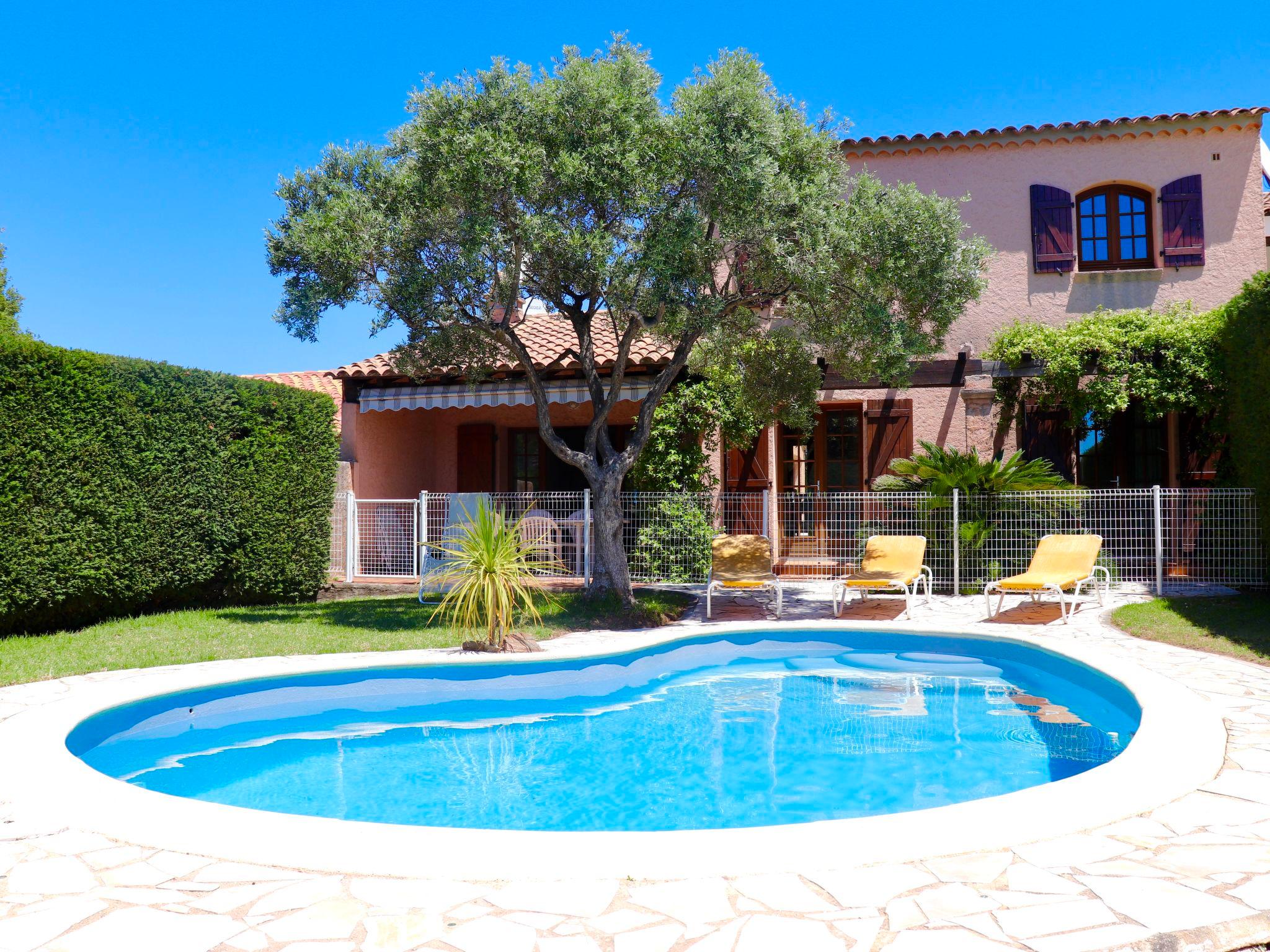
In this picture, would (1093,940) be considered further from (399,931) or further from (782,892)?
(399,931)

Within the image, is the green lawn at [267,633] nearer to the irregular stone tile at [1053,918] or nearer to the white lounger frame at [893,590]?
the white lounger frame at [893,590]

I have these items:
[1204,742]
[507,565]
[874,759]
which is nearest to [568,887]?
[874,759]

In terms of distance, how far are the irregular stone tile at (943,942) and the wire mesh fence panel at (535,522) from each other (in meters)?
10.1

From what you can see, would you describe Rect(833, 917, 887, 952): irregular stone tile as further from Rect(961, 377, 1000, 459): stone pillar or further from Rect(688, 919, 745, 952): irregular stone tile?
Rect(961, 377, 1000, 459): stone pillar

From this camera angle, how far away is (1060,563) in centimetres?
1205

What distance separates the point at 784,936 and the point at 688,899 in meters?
0.44

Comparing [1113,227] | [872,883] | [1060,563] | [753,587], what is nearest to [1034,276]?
[1113,227]

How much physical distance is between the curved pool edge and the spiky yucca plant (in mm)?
8601

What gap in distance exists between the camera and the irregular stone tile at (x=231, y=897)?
3258mm

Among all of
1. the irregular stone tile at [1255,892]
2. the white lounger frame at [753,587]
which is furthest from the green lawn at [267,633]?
the irregular stone tile at [1255,892]

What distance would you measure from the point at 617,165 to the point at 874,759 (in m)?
7.19

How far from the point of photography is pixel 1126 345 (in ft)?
50.3

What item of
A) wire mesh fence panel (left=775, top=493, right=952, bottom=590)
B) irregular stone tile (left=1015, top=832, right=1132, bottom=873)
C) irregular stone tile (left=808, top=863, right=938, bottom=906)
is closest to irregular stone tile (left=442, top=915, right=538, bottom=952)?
irregular stone tile (left=808, top=863, right=938, bottom=906)

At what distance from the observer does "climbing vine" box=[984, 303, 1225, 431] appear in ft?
49.2
